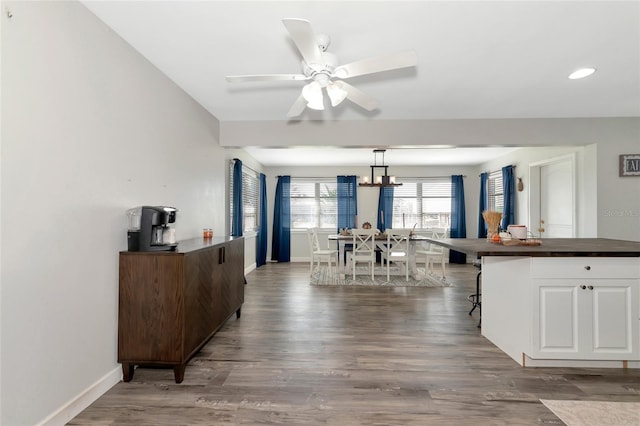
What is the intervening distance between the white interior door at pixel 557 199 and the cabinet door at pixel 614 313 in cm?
229

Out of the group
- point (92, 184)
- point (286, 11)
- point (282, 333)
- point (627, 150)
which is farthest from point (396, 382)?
point (627, 150)

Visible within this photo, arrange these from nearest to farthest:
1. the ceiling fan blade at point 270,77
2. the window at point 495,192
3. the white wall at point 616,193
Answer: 1. the ceiling fan blade at point 270,77
2. the white wall at point 616,193
3. the window at point 495,192

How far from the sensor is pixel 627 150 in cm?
374

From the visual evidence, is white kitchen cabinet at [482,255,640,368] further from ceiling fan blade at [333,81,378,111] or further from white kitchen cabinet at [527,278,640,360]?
ceiling fan blade at [333,81,378,111]

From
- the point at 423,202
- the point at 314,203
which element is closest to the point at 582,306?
the point at 423,202

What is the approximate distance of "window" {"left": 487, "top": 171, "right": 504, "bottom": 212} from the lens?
637 cm

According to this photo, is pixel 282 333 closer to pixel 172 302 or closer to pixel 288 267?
pixel 172 302

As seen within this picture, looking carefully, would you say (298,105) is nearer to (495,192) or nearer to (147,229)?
(147,229)

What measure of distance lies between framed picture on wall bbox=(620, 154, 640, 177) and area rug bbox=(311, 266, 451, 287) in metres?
2.69

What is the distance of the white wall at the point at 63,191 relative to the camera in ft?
4.57

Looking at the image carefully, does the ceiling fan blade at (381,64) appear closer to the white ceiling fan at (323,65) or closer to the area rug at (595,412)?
the white ceiling fan at (323,65)

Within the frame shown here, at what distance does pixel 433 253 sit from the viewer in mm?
5582

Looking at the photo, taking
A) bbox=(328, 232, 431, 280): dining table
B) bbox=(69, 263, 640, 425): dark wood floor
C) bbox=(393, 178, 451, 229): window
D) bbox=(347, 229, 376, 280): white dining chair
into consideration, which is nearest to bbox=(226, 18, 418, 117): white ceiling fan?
bbox=(69, 263, 640, 425): dark wood floor

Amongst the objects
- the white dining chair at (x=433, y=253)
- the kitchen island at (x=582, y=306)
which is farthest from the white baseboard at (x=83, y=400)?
the white dining chair at (x=433, y=253)
